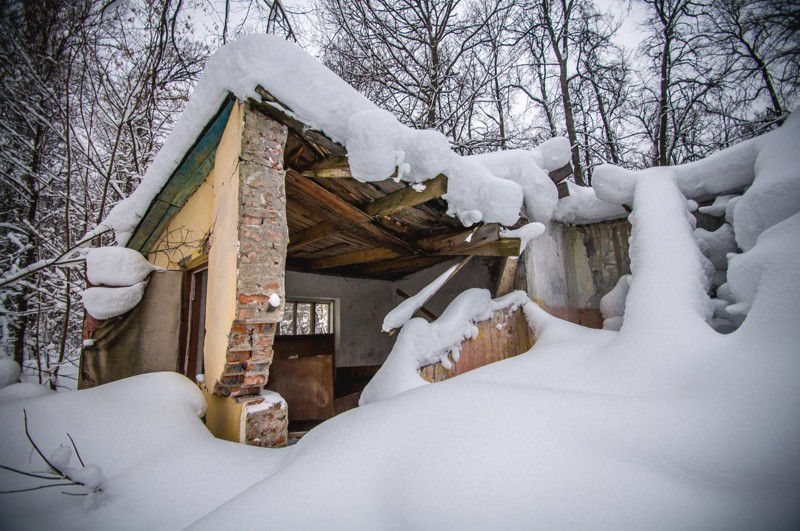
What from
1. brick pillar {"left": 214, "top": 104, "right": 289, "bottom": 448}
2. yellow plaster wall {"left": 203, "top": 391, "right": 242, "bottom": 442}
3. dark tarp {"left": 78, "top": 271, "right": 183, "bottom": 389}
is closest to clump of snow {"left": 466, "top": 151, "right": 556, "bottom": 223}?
brick pillar {"left": 214, "top": 104, "right": 289, "bottom": 448}

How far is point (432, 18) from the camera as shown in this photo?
7.34 metres

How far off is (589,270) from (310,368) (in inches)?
160

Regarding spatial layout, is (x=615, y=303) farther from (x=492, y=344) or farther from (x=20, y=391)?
(x=20, y=391)

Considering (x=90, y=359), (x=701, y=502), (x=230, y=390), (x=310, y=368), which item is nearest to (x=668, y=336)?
(x=701, y=502)

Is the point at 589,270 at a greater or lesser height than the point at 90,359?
greater

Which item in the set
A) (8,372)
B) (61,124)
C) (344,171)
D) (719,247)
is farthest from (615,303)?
(61,124)

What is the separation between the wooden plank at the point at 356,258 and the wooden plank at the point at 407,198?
150 centimetres

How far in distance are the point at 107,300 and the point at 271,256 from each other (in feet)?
7.26

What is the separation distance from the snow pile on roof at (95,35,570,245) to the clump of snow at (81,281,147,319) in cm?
121

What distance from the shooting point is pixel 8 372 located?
2.20m

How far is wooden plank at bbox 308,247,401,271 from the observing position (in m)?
4.61

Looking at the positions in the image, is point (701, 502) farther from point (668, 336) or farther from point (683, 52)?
point (683, 52)

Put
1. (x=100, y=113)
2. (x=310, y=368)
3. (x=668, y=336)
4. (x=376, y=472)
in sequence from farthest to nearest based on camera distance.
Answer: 1. (x=100, y=113)
2. (x=310, y=368)
3. (x=668, y=336)
4. (x=376, y=472)

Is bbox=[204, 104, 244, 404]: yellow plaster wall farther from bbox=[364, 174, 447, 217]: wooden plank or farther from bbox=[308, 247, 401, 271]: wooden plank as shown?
bbox=[308, 247, 401, 271]: wooden plank
